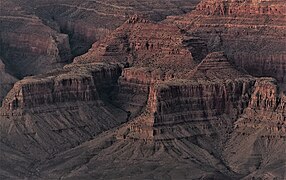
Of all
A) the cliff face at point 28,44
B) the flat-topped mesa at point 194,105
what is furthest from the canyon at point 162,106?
the cliff face at point 28,44

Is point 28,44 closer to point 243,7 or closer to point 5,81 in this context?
point 5,81

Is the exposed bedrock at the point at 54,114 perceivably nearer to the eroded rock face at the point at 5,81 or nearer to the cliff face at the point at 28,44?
the eroded rock face at the point at 5,81

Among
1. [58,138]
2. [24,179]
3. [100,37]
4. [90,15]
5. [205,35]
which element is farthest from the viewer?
[90,15]

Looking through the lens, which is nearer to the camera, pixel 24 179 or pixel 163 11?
pixel 24 179

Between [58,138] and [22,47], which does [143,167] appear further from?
[22,47]

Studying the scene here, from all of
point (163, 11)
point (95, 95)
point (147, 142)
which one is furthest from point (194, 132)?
point (163, 11)

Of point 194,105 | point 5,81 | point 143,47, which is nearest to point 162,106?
point 194,105
